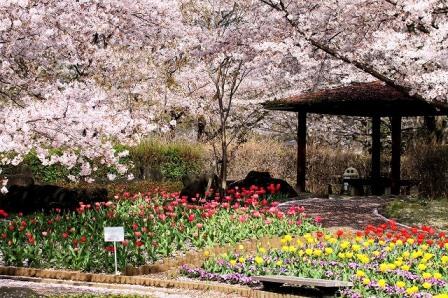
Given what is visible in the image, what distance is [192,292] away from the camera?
30.2ft

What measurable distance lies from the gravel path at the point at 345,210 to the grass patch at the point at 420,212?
0.42 metres

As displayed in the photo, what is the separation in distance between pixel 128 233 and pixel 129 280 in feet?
6.77

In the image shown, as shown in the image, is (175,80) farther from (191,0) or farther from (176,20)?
(176,20)

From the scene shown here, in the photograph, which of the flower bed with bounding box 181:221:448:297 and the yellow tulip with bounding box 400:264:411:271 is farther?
the yellow tulip with bounding box 400:264:411:271

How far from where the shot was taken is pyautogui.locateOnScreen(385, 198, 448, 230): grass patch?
1495 cm

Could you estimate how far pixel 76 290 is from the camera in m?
9.38

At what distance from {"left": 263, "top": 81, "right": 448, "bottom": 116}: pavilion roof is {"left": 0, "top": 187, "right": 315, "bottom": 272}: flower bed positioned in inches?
242

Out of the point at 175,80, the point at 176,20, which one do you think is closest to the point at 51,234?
the point at 176,20

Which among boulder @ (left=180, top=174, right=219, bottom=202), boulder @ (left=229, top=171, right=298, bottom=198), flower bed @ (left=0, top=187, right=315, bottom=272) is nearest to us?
flower bed @ (left=0, top=187, right=315, bottom=272)

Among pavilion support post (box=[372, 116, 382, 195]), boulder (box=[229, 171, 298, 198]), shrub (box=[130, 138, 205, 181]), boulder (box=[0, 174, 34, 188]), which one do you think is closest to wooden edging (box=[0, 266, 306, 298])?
boulder (box=[0, 174, 34, 188])

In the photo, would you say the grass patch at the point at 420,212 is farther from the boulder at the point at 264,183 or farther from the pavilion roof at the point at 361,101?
the boulder at the point at 264,183

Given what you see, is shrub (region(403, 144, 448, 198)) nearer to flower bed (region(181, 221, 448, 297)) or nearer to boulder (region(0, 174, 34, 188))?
flower bed (region(181, 221, 448, 297))

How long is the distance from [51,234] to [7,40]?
3.08m

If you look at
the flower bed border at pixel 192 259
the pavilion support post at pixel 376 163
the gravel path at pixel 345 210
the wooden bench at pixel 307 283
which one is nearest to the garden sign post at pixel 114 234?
the flower bed border at pixel 192 259
